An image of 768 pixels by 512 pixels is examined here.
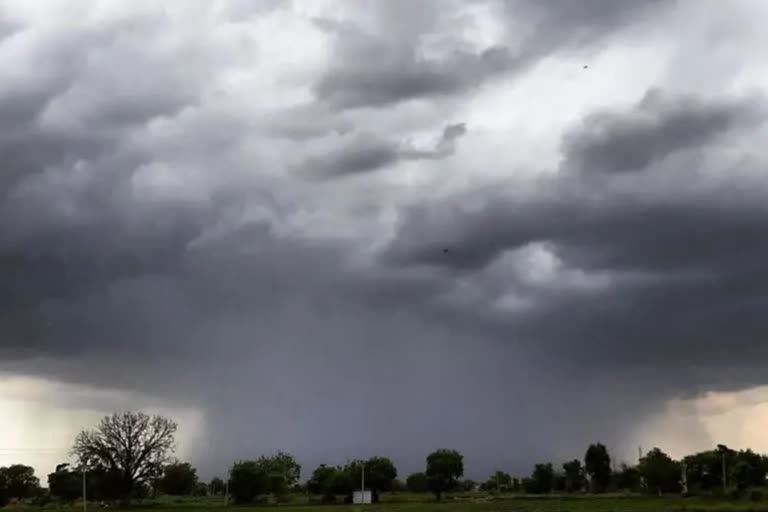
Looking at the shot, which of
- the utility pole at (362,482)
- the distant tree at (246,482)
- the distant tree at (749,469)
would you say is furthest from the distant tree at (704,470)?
the distant tree at (246,482)

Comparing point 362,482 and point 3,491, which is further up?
point 362,482

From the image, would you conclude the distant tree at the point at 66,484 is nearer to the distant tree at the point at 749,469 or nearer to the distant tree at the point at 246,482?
the distant tree at the point at 246,482

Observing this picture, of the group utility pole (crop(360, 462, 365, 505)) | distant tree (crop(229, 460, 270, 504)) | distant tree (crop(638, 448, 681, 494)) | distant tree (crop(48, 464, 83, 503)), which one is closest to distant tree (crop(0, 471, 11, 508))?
distant tree (crop(48, 464, 83, 503))

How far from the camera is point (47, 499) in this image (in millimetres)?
199750

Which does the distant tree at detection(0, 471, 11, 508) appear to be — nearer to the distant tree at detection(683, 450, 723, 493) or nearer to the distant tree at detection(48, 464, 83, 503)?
the distant tree at detection(48, 464, 83, 503)

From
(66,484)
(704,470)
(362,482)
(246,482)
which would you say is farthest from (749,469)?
(66,484)

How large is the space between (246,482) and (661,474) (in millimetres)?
82024

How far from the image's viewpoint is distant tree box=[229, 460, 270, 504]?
186 m

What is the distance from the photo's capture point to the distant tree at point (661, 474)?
181 metres

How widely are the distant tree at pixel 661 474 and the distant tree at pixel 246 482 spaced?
76974 mm

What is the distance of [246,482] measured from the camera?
608 ft

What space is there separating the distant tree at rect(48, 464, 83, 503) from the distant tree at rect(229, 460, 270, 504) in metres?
30.6

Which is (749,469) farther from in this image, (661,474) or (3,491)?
(3,491)

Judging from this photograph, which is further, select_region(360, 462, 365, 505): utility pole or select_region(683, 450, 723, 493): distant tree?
select_region(683, 450, 723, 493): distant tree
